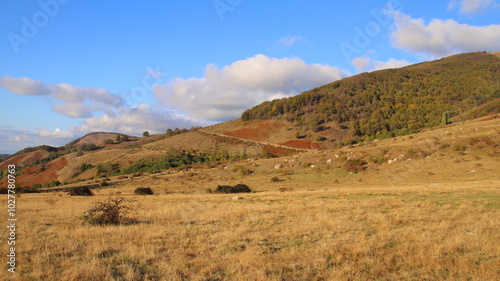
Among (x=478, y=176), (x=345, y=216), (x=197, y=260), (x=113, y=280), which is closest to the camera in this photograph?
(x=113, y=280)

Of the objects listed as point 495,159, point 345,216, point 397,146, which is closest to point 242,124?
point 397,146

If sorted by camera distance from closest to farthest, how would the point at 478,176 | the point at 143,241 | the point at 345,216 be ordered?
1. the point at 143,241
2. the point at 345,216
3. the point at 478,176

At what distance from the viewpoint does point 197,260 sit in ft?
21.5

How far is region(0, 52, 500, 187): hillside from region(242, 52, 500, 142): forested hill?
0.93 ft

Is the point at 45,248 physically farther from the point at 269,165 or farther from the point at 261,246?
the point at 269,165

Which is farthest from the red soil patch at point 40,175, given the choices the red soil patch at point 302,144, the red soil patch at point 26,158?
the red soil patch at point 302,144

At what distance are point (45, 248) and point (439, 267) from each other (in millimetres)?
9236

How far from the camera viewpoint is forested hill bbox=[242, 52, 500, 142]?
311 ft

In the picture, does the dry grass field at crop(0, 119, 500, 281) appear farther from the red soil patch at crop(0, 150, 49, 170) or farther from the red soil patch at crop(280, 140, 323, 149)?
the red soil patch at crop(0, 150, 49, 170)

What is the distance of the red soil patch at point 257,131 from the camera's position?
327 feet

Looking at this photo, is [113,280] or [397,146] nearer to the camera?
[113,280]

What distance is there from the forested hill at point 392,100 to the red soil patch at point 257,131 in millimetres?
7687

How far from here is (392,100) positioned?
112m

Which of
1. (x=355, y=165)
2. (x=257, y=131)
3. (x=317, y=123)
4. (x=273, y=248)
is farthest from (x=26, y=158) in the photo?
(x=273, y=248)
